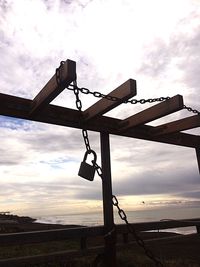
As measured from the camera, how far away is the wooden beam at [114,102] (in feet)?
12.4

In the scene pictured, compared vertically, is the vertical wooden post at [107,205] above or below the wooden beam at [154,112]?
below

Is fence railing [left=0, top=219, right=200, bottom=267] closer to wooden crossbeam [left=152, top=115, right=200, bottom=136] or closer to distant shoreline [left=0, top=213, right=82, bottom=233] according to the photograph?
wooden crossbeam [left=152, top=115, right=200, bottom=136]

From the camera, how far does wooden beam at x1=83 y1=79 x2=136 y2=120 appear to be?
3785 millimetres

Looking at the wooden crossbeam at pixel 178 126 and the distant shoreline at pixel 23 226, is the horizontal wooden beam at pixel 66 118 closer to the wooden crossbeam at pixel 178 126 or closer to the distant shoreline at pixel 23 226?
the wooden crossbeam at pixel 178 126

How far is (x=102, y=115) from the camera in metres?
4.52

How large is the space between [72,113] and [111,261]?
86.3 inches

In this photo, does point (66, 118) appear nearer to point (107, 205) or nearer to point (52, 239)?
point (107, 205)

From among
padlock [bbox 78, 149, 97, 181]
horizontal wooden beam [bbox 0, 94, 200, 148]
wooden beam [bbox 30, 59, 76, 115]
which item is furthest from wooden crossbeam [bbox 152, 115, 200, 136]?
padlock [bbox 78, 149, 97, 181]

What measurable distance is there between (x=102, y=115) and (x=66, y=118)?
22.0 inches

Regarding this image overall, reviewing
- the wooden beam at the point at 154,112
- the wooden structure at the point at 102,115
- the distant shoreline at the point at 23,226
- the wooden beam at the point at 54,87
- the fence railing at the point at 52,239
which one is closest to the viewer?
the wooden beam at the point at 54,87

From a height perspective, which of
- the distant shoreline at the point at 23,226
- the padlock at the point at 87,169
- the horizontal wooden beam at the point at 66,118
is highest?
the horizontal wooden beam at the point at 66,118

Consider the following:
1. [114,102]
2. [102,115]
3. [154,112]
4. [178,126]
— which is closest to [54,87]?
[114,102]

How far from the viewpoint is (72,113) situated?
4480 mm

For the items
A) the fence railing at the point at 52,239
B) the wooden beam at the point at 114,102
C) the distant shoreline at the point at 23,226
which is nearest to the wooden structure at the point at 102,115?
the wooden beam at the point at 114,102
